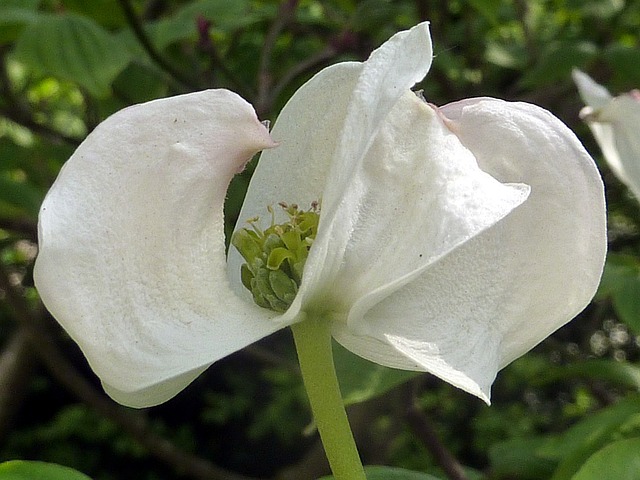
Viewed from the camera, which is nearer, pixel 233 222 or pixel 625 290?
pixel 625 290

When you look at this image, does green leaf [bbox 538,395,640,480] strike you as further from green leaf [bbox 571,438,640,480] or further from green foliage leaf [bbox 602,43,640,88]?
green foliage leaf [bbox 602,43,640,88]

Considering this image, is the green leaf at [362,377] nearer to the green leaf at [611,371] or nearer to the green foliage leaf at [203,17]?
the green leaf at [611,371]

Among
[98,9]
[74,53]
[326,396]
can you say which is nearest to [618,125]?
[326,396]

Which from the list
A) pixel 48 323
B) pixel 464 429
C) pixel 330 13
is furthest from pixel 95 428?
pixel 330 13

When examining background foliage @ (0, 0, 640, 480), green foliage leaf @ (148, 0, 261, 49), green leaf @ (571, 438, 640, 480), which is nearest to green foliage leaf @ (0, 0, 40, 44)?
background foliage @ (0, 0, 640, 480)

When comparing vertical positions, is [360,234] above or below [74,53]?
above

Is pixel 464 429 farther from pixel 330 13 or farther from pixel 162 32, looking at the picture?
pixel 162 32

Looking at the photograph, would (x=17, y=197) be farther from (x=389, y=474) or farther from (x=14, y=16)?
(x=389, y=474)
